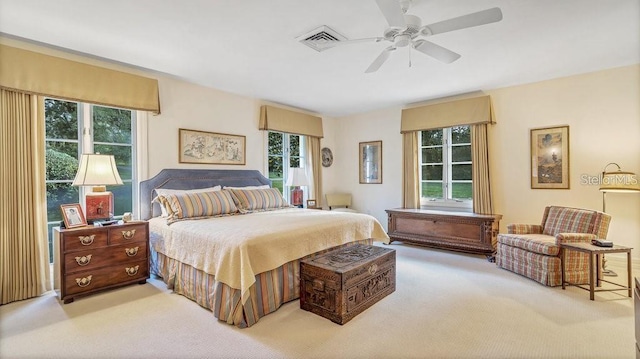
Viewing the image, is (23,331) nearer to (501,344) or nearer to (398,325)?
(398,325)

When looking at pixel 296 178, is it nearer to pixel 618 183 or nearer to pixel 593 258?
pixel 593 258

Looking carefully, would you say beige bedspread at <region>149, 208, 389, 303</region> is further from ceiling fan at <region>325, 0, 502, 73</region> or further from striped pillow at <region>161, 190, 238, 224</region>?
ceiling fan at <region>325, 0, 502, 73</region>

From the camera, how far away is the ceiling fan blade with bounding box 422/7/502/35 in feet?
6.68

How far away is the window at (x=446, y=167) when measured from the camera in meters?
5.11

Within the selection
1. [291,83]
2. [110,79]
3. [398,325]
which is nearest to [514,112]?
[291,83]

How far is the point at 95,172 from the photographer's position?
3.03 meters

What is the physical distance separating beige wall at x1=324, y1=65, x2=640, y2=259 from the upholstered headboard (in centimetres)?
388

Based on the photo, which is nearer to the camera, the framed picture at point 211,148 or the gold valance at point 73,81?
the gold valance at point 73,81

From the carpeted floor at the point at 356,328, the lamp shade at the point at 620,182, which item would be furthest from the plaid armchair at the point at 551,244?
the lamp shade at the point at 620,182

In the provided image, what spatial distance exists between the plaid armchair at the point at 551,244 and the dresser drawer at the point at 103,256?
4299 millimetres

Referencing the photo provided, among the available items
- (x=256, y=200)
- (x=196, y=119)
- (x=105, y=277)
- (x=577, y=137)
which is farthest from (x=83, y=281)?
(x=577, y=137)

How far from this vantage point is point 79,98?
3223 mm

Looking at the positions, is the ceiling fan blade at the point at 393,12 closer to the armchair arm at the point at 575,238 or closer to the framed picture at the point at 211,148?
the armchair arm at the point at 575,238

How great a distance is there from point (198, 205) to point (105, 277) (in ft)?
3.66
